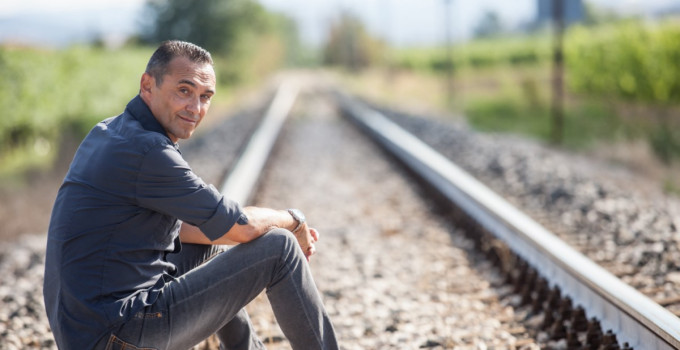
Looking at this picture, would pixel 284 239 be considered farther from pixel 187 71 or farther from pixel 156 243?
pixel 187 71

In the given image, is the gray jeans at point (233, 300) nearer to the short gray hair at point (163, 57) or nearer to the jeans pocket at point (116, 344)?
the jeans pocket at point (116, 344)

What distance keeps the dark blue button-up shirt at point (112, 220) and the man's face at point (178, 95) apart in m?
0.13

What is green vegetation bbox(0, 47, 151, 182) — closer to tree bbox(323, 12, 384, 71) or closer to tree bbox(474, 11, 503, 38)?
tree bbox(323, 12, 384, 71)

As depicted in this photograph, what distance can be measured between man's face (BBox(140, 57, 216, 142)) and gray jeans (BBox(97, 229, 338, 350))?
0.53 meters

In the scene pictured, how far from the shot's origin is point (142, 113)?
2.53m

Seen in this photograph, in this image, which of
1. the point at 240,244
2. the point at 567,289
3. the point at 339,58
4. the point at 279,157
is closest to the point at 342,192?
the point at 279,157

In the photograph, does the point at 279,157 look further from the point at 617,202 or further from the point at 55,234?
the point at 55,234

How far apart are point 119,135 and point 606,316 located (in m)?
2.43

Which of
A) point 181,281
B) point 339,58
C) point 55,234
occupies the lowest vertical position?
point 339,58

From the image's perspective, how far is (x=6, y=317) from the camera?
4.05 metres

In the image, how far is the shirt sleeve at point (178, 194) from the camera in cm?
238

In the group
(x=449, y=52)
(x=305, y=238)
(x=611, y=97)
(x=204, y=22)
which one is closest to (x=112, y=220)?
(x=305, y=238)

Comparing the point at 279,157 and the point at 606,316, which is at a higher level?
the point at 606,316

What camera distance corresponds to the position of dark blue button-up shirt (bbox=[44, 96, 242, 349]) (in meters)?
2.37
